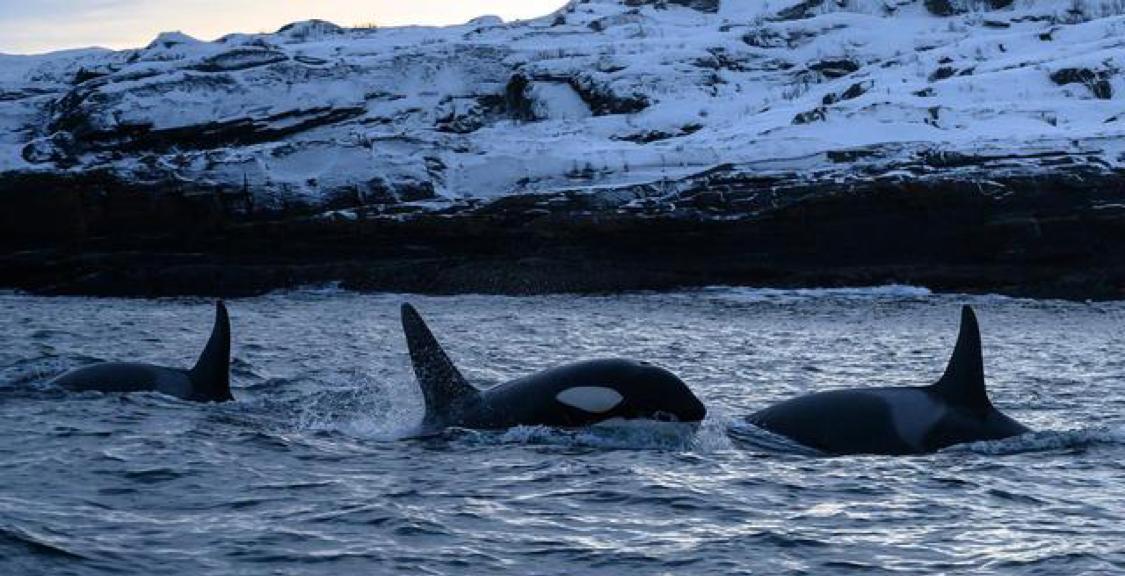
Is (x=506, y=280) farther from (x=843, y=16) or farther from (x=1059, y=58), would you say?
(x=843, y=16)

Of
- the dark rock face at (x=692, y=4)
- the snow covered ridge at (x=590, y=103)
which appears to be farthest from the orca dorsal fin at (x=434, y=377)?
the dark rock face at (x=692, y=4)

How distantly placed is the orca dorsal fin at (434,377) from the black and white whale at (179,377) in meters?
2.43

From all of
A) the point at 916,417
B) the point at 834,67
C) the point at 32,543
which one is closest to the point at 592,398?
the point at 916,417

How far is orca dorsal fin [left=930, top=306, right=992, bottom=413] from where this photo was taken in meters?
12.2

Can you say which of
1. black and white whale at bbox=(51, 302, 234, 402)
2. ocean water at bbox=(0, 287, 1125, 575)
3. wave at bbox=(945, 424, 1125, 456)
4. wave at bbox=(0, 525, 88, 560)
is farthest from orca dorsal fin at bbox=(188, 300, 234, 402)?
wave at bbox=(945, 424, 1125, 456)

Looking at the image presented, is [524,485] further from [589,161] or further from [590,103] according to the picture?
[590,103]

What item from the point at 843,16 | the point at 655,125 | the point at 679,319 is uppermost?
the point at 843,16

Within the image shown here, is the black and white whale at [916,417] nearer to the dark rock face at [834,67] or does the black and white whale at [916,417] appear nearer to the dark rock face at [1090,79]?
the dark rock face at [1090,79]

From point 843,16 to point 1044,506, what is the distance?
44.3m

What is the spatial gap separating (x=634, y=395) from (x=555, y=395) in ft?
2.25

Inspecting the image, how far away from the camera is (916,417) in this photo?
40.9ft

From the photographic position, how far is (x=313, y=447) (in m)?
12.6

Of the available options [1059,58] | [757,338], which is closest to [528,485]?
[757,338]

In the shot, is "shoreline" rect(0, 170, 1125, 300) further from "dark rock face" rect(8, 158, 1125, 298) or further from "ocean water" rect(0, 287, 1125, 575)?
"ocean water" rect(0, 287, 1125, 575)
